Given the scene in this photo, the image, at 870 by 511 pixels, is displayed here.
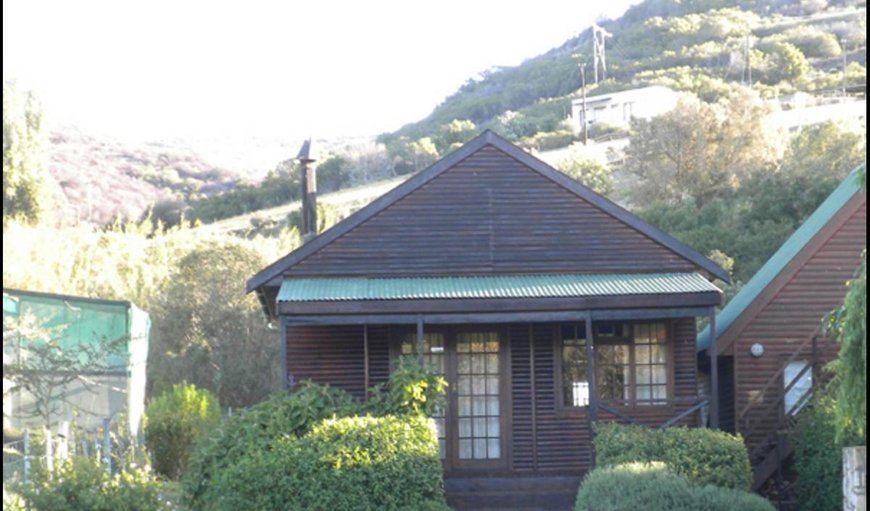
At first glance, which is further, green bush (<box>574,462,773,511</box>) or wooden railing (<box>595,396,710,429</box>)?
wooden railing (<box>595,396,710,429</box>)

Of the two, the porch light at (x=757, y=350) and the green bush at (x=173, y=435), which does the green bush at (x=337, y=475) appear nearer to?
the porch light at (x=757, y=350)

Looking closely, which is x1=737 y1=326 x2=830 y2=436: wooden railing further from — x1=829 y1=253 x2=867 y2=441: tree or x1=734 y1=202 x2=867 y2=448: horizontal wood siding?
x1=829 y1=253 x2=867 y2=441: tree

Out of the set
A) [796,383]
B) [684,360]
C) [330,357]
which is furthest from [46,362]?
[796,383]

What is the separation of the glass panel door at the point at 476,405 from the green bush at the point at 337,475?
3.36 meters

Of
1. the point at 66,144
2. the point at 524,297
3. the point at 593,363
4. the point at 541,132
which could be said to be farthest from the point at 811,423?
the point at 66,144

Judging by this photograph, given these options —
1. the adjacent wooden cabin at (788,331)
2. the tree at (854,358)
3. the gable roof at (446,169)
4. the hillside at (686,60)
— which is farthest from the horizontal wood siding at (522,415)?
the hillside at (686,60)

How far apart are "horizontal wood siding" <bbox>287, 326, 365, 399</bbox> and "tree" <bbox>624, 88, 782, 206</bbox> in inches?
1050

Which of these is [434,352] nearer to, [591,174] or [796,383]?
[796,383]

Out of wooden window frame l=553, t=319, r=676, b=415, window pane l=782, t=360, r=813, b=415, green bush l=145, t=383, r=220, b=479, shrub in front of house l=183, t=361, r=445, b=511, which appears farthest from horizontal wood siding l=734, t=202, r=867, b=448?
green bush l=145, t=383, r=220, b=479

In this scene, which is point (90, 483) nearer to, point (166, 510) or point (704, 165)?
point (166, 510)

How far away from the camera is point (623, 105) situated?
7044 centimetres

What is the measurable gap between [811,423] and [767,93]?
54825 millimetres

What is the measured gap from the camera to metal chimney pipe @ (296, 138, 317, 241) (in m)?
24.1

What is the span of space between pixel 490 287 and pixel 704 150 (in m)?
28.4
